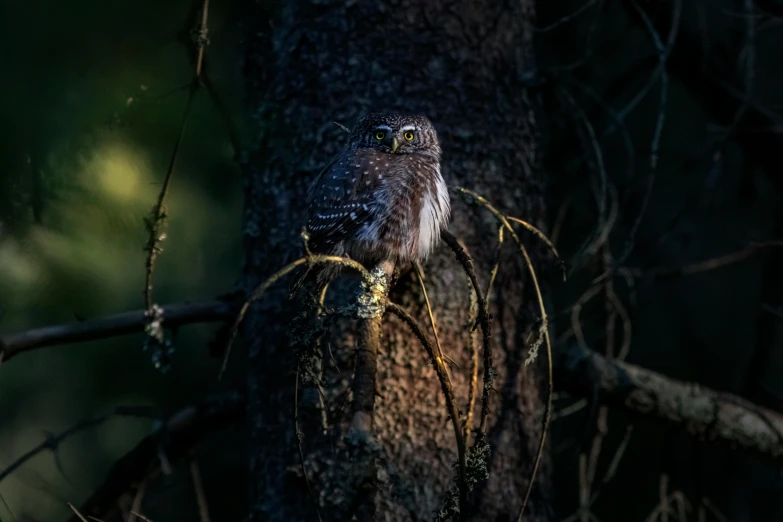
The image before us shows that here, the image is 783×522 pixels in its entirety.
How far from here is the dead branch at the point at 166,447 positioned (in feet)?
9.07

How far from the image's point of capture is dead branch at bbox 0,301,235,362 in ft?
7.83

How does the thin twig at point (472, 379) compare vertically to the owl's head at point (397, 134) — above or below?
below

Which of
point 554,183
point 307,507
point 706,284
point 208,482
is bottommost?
point 208,482

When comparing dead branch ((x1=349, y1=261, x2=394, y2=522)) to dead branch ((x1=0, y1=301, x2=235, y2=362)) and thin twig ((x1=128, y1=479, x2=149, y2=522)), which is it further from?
thin twig ((x1=128, y1=479, x2=149, y2=522))

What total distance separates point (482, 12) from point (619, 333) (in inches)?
88.5

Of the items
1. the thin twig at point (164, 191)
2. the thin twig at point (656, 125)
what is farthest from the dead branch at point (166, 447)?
the thin twig at point (656, 125)

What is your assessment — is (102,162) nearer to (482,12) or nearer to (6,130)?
(6,130)

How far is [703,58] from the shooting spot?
133 inches

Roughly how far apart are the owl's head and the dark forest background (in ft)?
0.32

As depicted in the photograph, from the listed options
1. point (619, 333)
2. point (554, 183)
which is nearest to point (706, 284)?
point (619, 333)

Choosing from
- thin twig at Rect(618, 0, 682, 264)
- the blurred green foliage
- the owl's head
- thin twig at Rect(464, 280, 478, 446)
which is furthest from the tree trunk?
thin twig at Rect(464, 280, 478, 446)

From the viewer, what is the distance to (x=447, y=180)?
259 cm

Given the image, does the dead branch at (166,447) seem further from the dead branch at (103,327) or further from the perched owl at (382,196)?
the perched owl at (382,196)

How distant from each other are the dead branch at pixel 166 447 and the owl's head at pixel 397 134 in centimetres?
94
